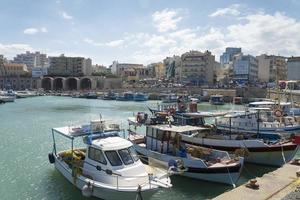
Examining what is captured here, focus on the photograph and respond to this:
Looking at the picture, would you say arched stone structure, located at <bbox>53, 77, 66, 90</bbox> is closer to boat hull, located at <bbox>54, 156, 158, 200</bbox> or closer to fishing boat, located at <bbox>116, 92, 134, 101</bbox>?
fishing boat, located at <bbox>116, 92, 134, 101</bbox>

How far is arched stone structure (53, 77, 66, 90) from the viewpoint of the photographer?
169750mm

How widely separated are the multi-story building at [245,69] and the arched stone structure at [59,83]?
75.1m

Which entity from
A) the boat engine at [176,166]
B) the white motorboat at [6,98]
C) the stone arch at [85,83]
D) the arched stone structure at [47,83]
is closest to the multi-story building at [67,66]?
the arched stone structure at [47,83]

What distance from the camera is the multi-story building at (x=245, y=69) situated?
144125 millimetres

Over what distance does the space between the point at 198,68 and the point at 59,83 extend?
218 ft

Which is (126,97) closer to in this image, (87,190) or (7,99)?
(7,99)

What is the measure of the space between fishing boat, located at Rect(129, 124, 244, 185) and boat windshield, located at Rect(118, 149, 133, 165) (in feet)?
10.5

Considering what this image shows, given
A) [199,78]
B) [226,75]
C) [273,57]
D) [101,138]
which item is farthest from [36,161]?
[226,75]

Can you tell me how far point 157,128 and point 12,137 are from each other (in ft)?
74.7

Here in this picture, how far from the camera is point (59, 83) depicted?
17438 cm

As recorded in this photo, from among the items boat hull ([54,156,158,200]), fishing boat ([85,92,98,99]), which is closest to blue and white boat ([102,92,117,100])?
fishing boat ([85,92,98,99])

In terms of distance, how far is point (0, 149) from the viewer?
35.1 meters

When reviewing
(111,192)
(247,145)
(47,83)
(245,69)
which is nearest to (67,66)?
(47,83)

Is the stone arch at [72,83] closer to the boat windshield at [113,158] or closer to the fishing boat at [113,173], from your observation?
the fishing boat at [113,173]
